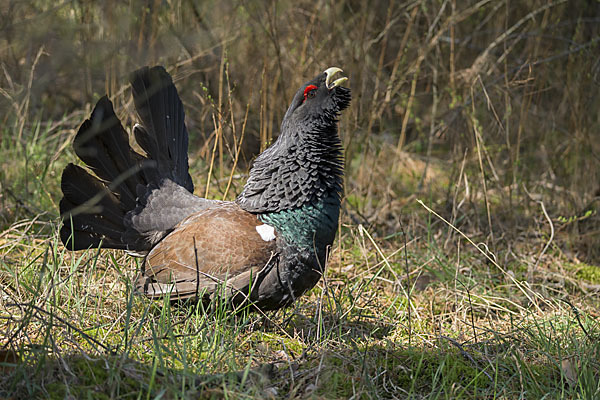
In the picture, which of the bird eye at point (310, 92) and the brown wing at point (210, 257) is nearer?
the brown wing at point (210, 257)

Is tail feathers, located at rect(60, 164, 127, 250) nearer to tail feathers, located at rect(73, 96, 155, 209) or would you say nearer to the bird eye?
tail feathers, located at rect(73, 96, 155, 209)

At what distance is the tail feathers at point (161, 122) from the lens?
374 cm

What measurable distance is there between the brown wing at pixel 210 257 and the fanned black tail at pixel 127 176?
0.32 metres

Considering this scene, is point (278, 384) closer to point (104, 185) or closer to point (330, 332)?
point (330, 332)

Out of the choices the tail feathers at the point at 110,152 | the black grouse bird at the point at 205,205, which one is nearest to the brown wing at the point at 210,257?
the black grouse bird at the point at 205,205

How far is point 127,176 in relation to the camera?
351 cm

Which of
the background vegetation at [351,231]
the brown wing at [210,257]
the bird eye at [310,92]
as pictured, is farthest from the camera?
the bird eye at [310,92]

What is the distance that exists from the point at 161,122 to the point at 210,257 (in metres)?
1.10

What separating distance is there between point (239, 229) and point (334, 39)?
259 centimetres

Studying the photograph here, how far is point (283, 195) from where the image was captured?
3332 millimetres

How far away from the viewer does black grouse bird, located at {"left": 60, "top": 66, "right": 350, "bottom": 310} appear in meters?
3.19

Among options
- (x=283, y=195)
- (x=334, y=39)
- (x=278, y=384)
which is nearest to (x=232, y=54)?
(x=334, y=39)

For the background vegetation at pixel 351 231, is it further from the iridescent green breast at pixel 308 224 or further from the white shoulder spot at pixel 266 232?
the white shoulder spot at pixel 266 232

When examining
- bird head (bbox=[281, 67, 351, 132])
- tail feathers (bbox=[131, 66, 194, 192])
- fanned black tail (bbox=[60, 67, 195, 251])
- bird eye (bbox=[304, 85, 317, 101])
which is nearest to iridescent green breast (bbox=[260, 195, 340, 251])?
bird head (bbox=[281, 67, 351, 132])
